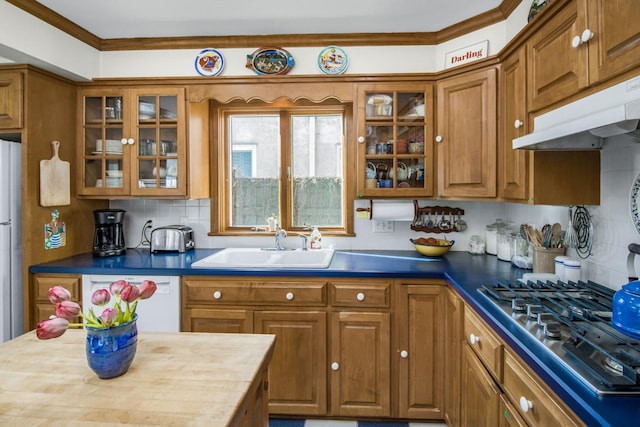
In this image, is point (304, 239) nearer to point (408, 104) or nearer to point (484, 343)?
point (408, 104)

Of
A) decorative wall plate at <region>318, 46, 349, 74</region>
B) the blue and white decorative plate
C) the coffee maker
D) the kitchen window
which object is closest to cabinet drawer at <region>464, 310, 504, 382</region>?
the blue and white decorative plate

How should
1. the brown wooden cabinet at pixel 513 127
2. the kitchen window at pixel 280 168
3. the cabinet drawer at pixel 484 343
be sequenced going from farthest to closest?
1. the kitchen window at pixel 280 168
2. the brown wooden cabinet at pixel 513 127
3. the cabinet drawer at pixel 484 343

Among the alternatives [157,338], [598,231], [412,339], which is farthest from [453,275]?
[157,338]

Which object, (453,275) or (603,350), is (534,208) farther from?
(603,350)

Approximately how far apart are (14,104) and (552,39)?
9.85ft

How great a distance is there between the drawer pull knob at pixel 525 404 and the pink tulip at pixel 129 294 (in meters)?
1.20

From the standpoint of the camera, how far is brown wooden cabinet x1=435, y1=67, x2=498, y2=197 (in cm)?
219

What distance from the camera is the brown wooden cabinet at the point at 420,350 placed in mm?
2139

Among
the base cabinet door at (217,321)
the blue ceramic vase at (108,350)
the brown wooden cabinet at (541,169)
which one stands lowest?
the base cabinet door at (217,321)

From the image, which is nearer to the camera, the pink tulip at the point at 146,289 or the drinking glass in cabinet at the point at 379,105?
the pink tulip at the point at 146,289

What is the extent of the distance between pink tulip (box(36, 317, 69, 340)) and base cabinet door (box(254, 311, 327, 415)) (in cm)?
133

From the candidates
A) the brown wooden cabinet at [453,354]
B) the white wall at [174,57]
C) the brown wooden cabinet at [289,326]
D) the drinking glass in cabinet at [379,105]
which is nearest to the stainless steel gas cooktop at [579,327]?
the brown wooden cabinet at [453,354]

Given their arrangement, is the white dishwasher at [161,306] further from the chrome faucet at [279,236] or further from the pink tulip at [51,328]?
the pink tulip at [51,328]

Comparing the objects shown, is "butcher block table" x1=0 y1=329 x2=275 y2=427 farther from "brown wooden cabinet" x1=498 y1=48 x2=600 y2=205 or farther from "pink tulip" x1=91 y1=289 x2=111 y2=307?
"brown wooden cabinet" x1=498 y1=48 x2=600 y2=205
